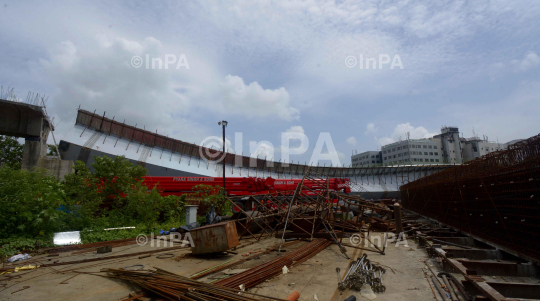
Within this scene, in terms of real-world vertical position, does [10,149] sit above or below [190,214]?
above

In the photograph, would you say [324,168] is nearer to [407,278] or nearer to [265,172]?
[265,172]

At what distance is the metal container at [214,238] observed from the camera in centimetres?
841

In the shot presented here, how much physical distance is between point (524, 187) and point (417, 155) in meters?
93.7

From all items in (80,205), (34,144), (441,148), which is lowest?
(80,205)

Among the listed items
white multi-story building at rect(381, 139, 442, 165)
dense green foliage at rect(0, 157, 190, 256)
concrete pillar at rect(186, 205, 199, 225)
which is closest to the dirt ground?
dense green foliage at rect(0, 157, 190, 256)

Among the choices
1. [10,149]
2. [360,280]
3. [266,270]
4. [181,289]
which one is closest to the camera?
[181,289]

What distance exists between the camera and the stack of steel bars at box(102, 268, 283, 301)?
472 centimetres

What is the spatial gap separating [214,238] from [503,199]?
8.44m

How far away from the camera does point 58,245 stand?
1116cm

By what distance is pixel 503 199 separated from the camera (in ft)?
24.8

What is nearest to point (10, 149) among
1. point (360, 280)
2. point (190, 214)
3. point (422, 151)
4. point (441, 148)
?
point (190, 214)

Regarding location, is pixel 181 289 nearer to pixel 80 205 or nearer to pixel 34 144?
pixel 80 205

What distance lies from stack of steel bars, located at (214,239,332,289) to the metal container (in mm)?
1752

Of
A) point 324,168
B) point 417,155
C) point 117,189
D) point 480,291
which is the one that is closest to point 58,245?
point 117,189
